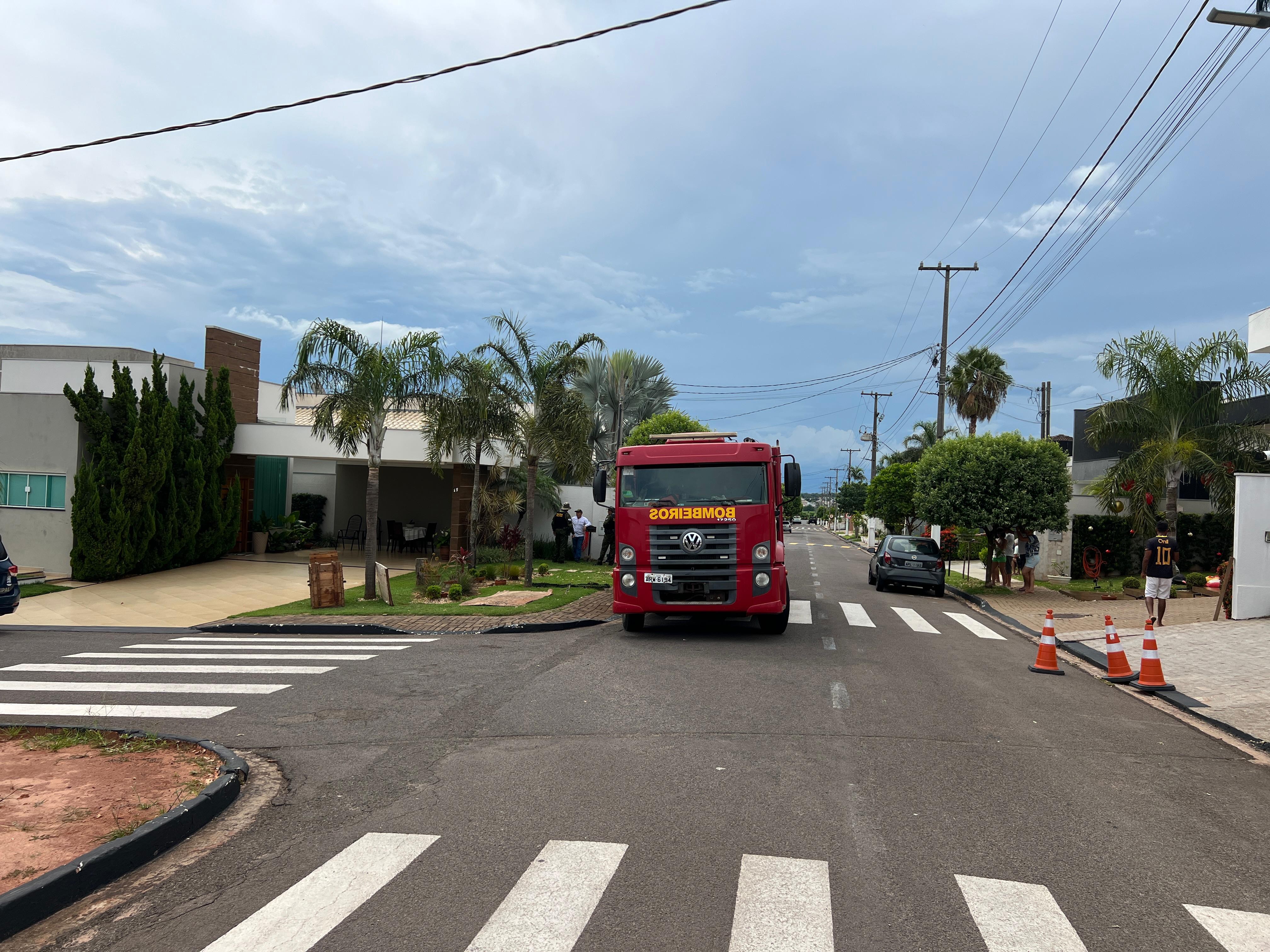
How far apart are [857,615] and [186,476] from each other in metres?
17.0

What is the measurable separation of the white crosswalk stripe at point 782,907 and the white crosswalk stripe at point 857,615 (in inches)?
435

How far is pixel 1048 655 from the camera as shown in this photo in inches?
462

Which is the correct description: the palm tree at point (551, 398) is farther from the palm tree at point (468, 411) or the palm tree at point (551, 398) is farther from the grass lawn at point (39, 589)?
the grass lawn at point (39, 589)

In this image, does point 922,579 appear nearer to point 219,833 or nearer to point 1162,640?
point 1162,640

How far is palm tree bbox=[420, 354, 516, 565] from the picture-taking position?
19609mm

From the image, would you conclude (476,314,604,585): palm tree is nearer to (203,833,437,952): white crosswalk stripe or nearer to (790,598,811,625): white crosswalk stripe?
(790,598,811,625): white crosswalk stripe

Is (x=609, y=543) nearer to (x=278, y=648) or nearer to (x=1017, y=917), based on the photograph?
(x=278, y=648)

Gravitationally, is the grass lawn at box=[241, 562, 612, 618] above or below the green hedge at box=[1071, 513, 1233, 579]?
below

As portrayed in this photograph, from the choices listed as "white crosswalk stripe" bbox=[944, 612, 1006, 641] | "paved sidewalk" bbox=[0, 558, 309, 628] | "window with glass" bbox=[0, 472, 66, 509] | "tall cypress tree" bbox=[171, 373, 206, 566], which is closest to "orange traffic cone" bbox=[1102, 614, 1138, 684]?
"white crosswalk stripe" bbox=[944, 612, 1006, 641]

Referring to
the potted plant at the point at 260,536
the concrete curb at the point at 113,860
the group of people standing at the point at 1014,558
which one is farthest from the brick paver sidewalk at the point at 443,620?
the group of people standing at the point at 1014,558

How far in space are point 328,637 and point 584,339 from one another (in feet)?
29.5

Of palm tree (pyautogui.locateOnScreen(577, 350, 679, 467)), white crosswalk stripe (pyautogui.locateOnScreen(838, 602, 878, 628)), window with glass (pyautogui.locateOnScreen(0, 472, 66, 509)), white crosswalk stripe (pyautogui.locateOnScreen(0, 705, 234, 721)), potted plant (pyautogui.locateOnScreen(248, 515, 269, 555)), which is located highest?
palm tree (pyautogui.locateOnScreen(577, 350, 679, 467))

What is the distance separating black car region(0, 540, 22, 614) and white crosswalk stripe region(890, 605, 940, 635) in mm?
14378

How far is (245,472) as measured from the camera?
27359 millimetres
